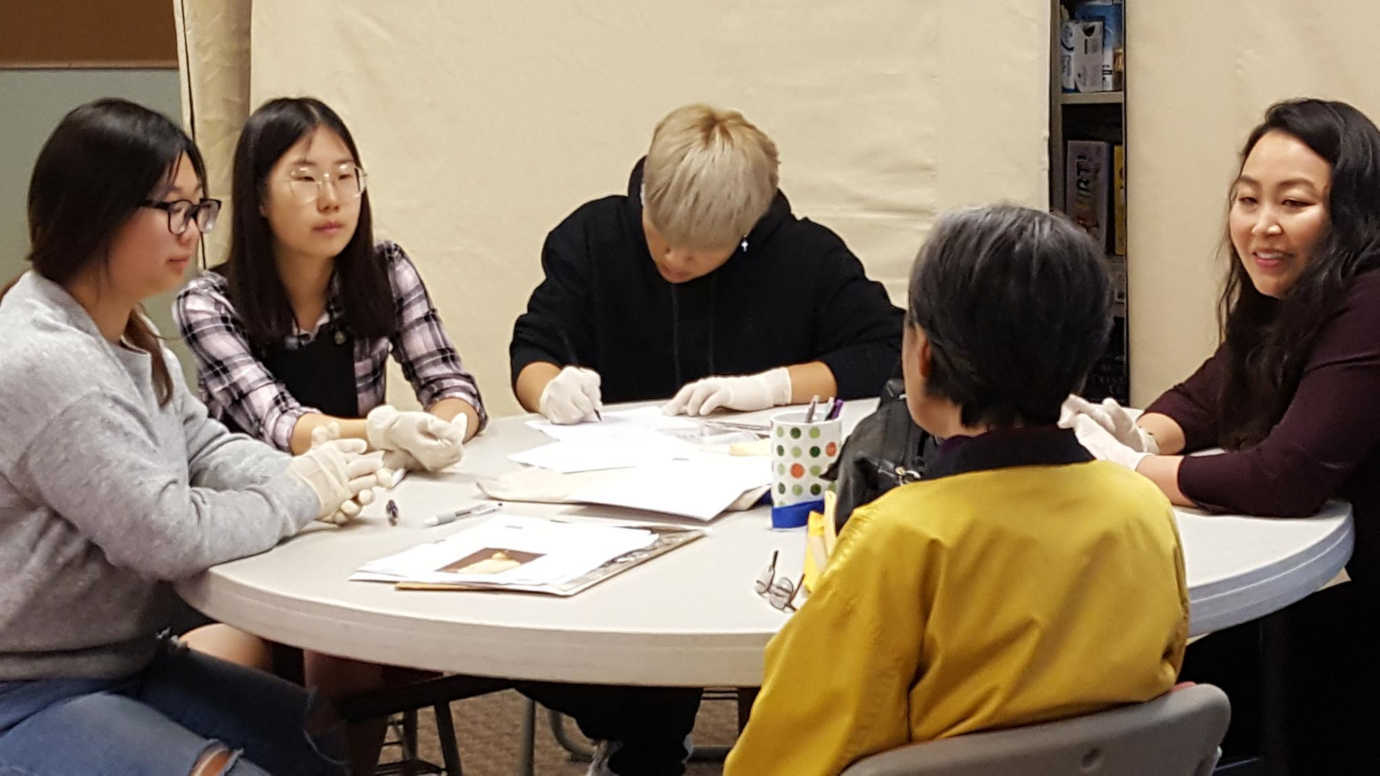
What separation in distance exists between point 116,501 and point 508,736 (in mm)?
1550

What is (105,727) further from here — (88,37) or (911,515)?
(88,37)

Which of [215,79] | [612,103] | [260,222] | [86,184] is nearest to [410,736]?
[260,222]

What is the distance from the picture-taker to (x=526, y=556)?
1414 mm

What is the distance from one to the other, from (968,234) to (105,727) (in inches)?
37.1

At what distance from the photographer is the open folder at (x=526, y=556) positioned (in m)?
1.33

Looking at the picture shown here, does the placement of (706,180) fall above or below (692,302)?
above

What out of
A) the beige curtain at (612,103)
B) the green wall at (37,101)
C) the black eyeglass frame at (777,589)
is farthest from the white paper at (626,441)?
the green wall at (37,101)

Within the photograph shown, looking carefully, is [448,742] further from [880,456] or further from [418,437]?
[880,456]

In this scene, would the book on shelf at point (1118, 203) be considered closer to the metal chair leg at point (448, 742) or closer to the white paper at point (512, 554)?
the metal chair leg at point (448, 742)

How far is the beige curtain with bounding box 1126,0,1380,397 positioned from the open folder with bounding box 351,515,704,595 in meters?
1.79

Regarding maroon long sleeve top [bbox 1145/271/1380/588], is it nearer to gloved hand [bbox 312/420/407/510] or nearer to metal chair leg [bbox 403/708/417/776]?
gloved hand [bbox 312/420/407/510]

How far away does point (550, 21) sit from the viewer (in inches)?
130

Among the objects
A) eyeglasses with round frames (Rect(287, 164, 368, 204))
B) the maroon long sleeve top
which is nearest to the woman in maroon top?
the maroon long sleeve top

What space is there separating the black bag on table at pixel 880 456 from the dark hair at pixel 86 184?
2.53ft
